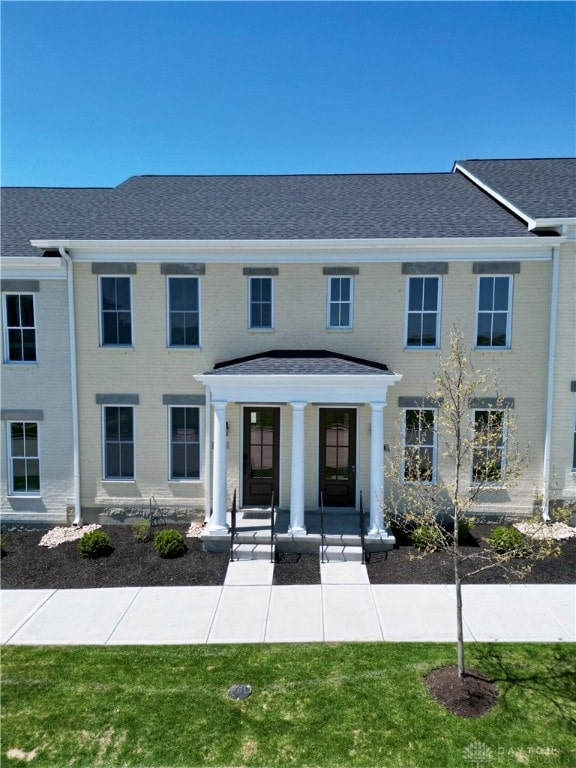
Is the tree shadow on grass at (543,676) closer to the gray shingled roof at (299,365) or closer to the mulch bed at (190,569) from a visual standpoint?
the mulch bed at (190,569)

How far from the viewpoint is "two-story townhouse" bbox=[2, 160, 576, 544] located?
12.0 metres

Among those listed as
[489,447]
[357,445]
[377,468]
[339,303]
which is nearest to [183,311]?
[339,303]

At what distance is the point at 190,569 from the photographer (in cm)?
1050

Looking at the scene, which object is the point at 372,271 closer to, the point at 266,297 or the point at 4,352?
the point at 266,297

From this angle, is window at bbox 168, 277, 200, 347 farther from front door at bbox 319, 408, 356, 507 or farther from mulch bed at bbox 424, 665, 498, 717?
mulch bed at bbox 424, 665, 498, 717

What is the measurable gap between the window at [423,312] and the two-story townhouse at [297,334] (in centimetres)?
3

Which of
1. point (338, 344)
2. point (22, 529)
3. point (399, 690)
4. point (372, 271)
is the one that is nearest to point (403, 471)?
point (338, 344)

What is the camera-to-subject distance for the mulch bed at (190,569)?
998 cm

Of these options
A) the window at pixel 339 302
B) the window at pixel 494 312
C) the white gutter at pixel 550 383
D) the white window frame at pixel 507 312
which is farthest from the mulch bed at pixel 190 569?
the window at pixel 339 302

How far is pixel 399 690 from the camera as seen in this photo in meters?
6.59

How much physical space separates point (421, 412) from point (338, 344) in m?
2.66

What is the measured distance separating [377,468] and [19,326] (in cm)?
960

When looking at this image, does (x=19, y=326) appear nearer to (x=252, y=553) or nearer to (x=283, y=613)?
(x=252, y=553)

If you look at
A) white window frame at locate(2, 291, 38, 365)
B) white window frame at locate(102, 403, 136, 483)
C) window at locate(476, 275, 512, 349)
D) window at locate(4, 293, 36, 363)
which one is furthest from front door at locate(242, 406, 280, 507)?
window at locate(4, 293, 36, 363)
